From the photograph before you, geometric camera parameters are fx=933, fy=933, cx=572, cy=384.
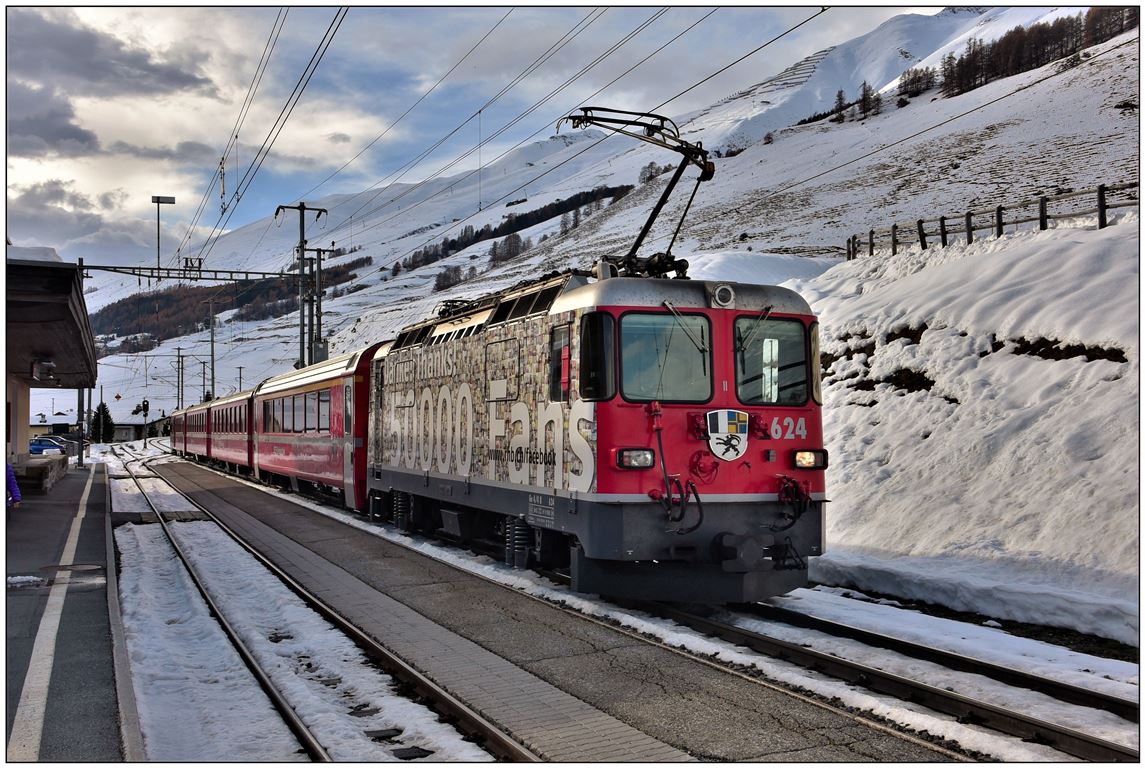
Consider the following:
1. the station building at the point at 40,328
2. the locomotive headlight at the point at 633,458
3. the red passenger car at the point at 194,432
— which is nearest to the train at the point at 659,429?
the locomotive headlight at the point at 633,458

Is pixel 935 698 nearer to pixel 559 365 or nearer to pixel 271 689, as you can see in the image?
pixel 271 689

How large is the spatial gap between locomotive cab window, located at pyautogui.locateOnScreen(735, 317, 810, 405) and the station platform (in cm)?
620

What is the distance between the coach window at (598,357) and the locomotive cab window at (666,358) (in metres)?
0.12

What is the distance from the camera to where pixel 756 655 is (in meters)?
7.74

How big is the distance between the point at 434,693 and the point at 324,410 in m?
14.9

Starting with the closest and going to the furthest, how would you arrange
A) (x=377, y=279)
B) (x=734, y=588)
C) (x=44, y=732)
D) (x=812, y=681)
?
(x=44, y=732), (x=812, y=681), (x=734, y=588), (x=377, y=279)

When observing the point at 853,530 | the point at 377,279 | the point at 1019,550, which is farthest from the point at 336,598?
the point at 377,279

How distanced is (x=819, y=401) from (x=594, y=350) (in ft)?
8.47

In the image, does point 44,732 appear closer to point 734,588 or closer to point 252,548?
point 734,588

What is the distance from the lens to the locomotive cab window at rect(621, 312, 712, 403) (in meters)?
9.20

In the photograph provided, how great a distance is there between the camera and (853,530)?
12.9 metres

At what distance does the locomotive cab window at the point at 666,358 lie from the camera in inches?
362

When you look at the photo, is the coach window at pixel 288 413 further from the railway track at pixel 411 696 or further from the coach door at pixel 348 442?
the railway track at pixel 411 696

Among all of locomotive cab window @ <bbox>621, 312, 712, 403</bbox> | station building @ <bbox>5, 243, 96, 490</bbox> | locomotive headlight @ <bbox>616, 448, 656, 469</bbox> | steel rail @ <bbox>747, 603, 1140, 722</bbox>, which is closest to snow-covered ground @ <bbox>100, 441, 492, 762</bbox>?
locomotive headlight @ <bbox>616, 448, 656, 469</bbox>
